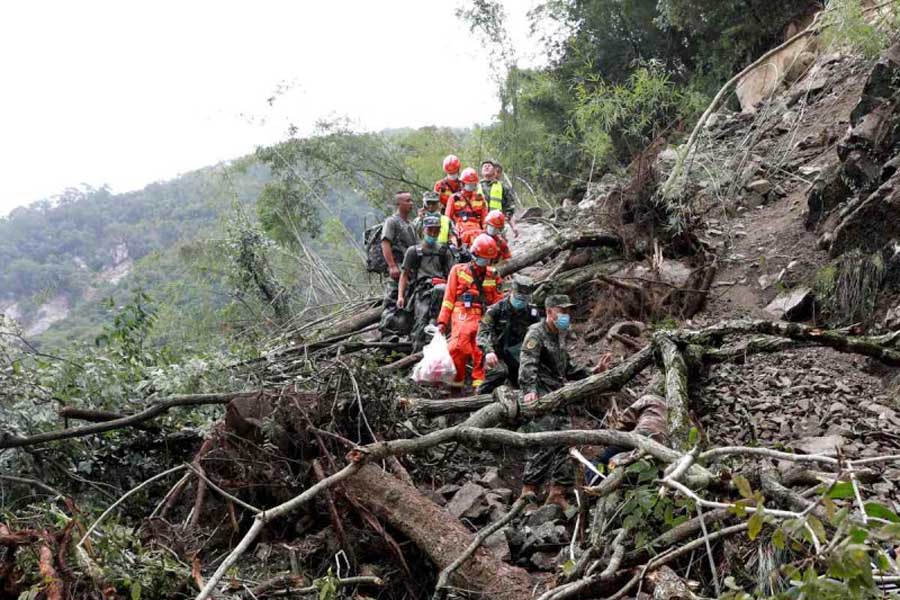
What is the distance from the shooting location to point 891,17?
6.74m

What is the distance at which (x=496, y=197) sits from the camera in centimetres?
855

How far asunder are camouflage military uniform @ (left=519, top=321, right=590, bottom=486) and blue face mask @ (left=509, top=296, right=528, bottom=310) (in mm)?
473

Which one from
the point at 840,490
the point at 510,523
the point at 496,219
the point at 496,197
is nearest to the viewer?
the point at 840,490

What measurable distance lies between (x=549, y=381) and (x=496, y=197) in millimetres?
3962

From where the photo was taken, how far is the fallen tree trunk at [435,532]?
10.3ft

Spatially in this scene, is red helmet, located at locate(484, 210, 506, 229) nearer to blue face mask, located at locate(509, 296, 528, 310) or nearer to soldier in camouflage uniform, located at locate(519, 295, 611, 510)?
blue face mask, located at locate(509, 296, 528, 310)

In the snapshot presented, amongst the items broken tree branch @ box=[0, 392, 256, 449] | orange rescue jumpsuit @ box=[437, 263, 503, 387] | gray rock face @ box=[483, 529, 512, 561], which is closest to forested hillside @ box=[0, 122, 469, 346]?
broken tree branch @ box=[0, 392, 256, 449]

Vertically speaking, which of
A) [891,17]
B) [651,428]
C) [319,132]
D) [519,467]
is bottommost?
[519,467]

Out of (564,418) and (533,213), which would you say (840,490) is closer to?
(564,418)

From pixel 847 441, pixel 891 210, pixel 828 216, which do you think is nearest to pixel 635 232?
pixel 828 216

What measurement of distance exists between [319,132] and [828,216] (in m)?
13.8

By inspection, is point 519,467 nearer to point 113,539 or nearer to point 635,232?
point 113,539

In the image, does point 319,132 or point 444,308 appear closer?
point 444,308

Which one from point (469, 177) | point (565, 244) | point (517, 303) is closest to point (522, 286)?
point (517, 303)
